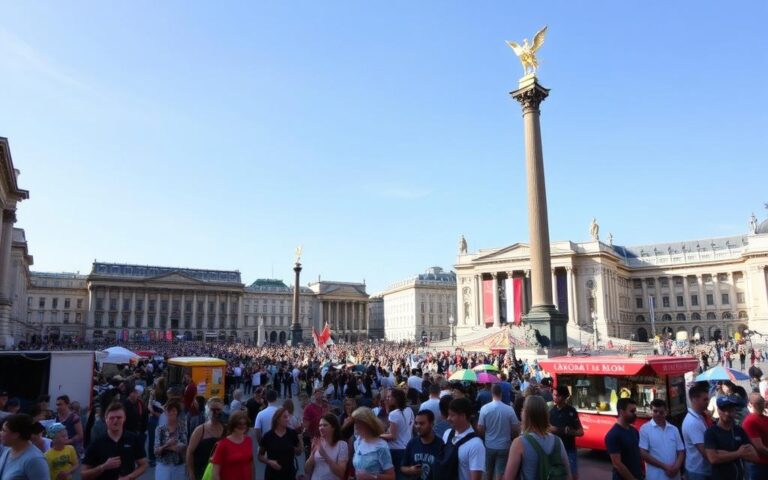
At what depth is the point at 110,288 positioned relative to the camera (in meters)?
103

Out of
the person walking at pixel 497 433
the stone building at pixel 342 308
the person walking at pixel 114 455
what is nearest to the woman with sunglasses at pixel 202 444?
the person walking at pixel 114 455

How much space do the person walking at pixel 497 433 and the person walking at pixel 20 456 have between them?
472 centimetres

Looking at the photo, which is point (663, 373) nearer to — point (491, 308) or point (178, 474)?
point (178, 474)

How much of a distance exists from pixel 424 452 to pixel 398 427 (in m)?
1.56

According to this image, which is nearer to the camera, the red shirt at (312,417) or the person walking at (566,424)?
the person walking at (566,424)

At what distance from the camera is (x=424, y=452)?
17.1 ft

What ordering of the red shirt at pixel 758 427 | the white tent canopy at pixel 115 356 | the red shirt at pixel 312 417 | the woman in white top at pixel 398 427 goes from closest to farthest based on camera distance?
the red shirt at pixel 758 427 → the woman in white top at pixel 398 427 → the red shirt at pixel 312 417 → the white tent canopy at pixel 115 356

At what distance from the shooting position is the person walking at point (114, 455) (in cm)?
533

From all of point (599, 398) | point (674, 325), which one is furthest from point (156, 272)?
point (599, 398)

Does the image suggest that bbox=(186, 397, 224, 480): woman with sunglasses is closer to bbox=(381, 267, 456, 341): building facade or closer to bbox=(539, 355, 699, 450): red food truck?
bbox=(539, 355, 699, 450): red food truck

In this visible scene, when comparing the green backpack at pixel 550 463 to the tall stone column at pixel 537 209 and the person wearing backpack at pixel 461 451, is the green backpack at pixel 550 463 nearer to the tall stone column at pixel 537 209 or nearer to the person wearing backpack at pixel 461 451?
the person wearing backpack at pixel 461 451

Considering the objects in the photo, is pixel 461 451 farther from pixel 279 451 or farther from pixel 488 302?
pixel 488 302

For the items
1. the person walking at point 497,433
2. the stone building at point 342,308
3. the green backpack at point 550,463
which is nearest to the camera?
the green backpack at point 550,463

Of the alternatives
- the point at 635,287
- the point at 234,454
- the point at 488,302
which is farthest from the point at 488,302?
the point at 234,454
